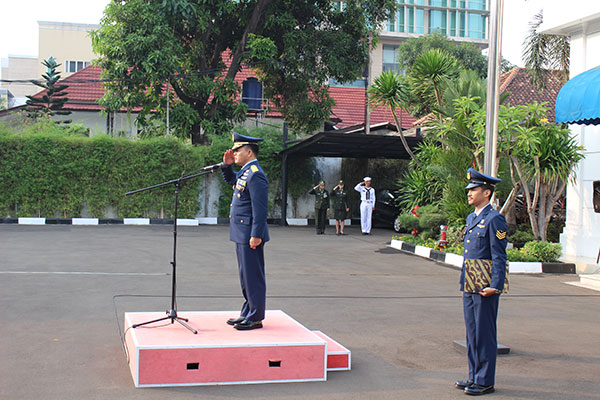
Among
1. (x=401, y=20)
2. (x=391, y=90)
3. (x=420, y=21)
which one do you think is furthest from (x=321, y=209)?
(x=420, y=21)

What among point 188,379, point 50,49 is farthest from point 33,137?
point 50,49

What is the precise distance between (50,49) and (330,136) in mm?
41245

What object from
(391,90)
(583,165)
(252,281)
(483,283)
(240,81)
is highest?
(240,81)

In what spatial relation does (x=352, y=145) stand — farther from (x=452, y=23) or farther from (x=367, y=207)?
(x=452, y=23)

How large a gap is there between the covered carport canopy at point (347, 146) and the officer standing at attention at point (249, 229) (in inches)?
501

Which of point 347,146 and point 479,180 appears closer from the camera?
point 479,180

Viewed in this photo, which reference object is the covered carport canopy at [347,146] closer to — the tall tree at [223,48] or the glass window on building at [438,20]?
the tall tree at [223,48]

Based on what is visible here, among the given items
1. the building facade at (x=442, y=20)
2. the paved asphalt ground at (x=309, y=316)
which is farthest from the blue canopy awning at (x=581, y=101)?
the building facade at (x=442, y=20)

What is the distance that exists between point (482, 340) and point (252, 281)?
6.78 feet

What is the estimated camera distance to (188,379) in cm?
505

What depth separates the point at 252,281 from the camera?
235 inches

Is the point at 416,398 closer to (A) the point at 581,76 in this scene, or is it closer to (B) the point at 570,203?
(A) the point at 581,76

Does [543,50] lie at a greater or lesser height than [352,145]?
greater

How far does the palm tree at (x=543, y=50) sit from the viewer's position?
20.0 meters
